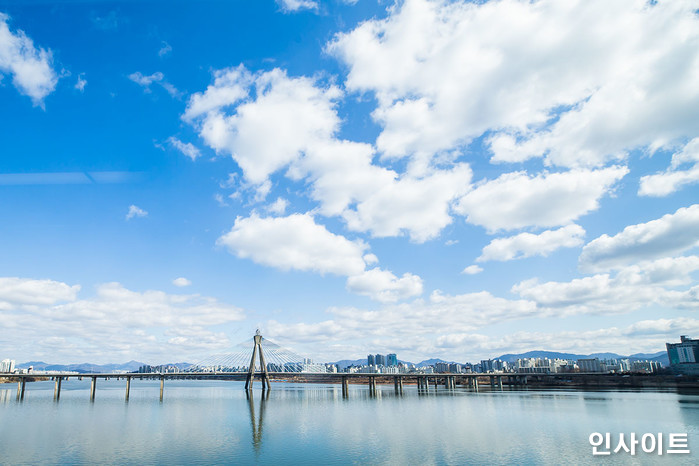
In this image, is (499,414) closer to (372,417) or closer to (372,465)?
(372,417)

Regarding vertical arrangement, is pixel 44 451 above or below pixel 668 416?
above

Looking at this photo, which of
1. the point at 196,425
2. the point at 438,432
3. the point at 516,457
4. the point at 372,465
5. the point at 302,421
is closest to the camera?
the point at 372,465

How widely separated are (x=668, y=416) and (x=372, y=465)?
5186 cm

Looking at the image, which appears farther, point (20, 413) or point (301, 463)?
point (20, 413)

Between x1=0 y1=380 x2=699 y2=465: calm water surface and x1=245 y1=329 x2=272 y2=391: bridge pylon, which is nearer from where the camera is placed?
x1=0 y1=380 x2=699 y2=465: calm water surface

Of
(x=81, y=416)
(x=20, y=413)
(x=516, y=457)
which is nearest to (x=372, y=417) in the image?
(x=516, y=457)

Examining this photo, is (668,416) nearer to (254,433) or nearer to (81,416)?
(254,433)

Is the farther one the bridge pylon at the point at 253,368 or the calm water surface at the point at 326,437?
the bridge pylon at the point at 253,368

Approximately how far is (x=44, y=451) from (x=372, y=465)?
1052 inches

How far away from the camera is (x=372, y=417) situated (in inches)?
2094

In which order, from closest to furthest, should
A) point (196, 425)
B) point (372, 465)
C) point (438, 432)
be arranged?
point (372, 465) → point (438, 432) → point (196, 425)

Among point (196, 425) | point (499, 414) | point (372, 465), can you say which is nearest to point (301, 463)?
point (372, 465)

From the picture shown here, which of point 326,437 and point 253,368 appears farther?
point 253,368

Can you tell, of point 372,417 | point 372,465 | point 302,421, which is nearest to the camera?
point 372,465
